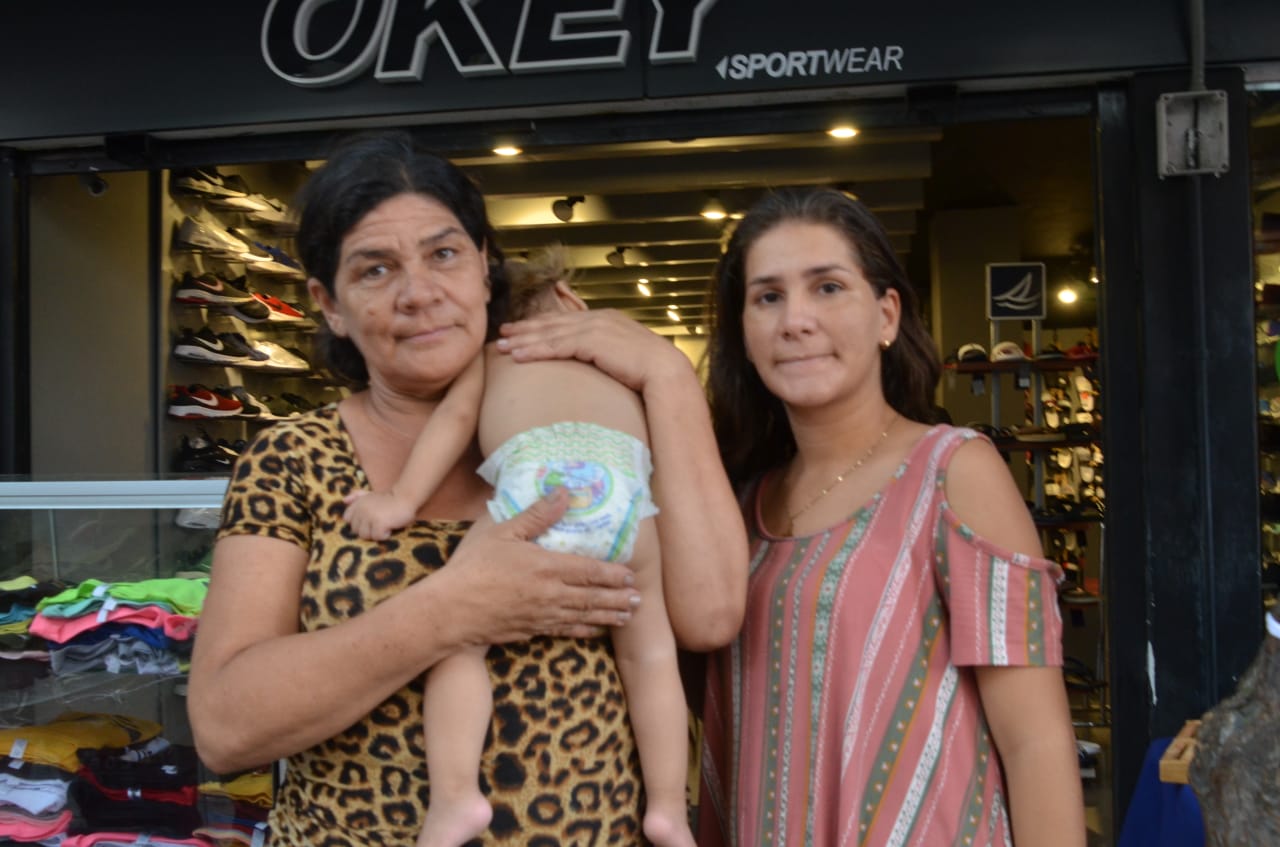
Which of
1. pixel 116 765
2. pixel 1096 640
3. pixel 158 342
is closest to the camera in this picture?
pixel 116 765

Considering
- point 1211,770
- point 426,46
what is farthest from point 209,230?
point 1211,770

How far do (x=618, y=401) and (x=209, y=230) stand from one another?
497 centimetres

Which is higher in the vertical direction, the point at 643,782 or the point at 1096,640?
the point at 643,782

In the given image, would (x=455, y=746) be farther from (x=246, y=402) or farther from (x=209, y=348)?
(x=246, y=402)

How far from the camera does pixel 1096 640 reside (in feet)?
24.7

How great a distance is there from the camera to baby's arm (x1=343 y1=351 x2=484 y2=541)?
155cm

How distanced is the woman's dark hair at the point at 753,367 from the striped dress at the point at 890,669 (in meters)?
0.23

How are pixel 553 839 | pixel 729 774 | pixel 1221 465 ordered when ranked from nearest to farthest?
pixel 553 839 → pixel 729 774 → pixel 1221 465

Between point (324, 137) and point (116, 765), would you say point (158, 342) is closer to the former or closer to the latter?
point (324, 137)

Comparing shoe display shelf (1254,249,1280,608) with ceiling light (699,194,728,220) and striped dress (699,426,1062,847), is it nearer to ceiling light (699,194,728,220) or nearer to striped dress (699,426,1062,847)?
striped dress (699,426,1062,847)

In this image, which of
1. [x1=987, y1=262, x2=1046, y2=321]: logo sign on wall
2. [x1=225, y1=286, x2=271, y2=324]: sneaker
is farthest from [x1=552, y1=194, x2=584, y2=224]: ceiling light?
[x1=987, y1=262, x2=1046, y2=321]: logo sign on wall

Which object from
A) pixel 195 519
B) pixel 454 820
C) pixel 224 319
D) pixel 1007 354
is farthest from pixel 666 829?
pixel 1007 354

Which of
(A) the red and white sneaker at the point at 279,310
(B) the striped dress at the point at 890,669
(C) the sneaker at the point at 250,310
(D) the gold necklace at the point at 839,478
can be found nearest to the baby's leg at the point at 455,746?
(B) the striped dress at the point at 890,669

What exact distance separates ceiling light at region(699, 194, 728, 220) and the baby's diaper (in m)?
5.12
